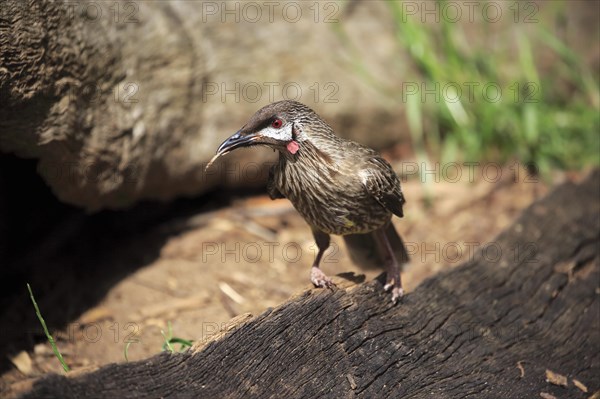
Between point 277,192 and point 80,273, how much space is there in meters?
2.04

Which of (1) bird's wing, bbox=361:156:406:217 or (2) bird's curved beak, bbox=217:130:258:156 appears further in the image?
(1) bird's wing, bbox=361:156:406:217

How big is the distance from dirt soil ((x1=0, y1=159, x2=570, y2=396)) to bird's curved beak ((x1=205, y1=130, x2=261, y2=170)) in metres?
0.96

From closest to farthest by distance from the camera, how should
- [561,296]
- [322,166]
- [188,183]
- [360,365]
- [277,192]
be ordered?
[360,365] → [322,166] → [277,192] → [561,296] → [188,183]

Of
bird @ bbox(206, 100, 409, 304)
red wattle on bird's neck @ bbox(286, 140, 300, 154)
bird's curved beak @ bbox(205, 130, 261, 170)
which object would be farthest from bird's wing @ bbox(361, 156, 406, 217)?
bird's curved beak @ bbox(205, 130, 261, 170)

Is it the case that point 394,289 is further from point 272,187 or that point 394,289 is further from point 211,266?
point 211,266

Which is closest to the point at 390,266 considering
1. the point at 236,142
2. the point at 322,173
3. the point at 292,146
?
the point at 322,173

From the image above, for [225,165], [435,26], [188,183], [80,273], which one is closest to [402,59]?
[435,26]

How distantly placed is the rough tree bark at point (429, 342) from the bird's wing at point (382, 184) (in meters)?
0.57

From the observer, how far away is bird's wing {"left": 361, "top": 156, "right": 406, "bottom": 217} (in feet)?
15.1

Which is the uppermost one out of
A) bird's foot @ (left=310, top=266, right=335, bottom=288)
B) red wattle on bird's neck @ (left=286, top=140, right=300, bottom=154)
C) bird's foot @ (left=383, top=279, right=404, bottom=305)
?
red wattle on bird's neck @ (left=286, top=140, right=300, bottom=154)

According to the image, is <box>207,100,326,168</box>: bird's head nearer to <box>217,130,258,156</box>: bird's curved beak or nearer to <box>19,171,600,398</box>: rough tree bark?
<box>217,130,258,156</box>: bird's curved beak

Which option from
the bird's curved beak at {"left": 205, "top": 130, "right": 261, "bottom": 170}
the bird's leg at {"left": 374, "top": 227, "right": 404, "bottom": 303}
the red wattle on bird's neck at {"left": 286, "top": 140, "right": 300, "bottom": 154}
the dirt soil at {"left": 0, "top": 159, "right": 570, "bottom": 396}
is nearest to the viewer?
the bird's curved beak at {"left": 205, "top": 130, "right": 261, "bottom": 170}

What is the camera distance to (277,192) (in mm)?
4941

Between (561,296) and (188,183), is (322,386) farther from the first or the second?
(188,183)
